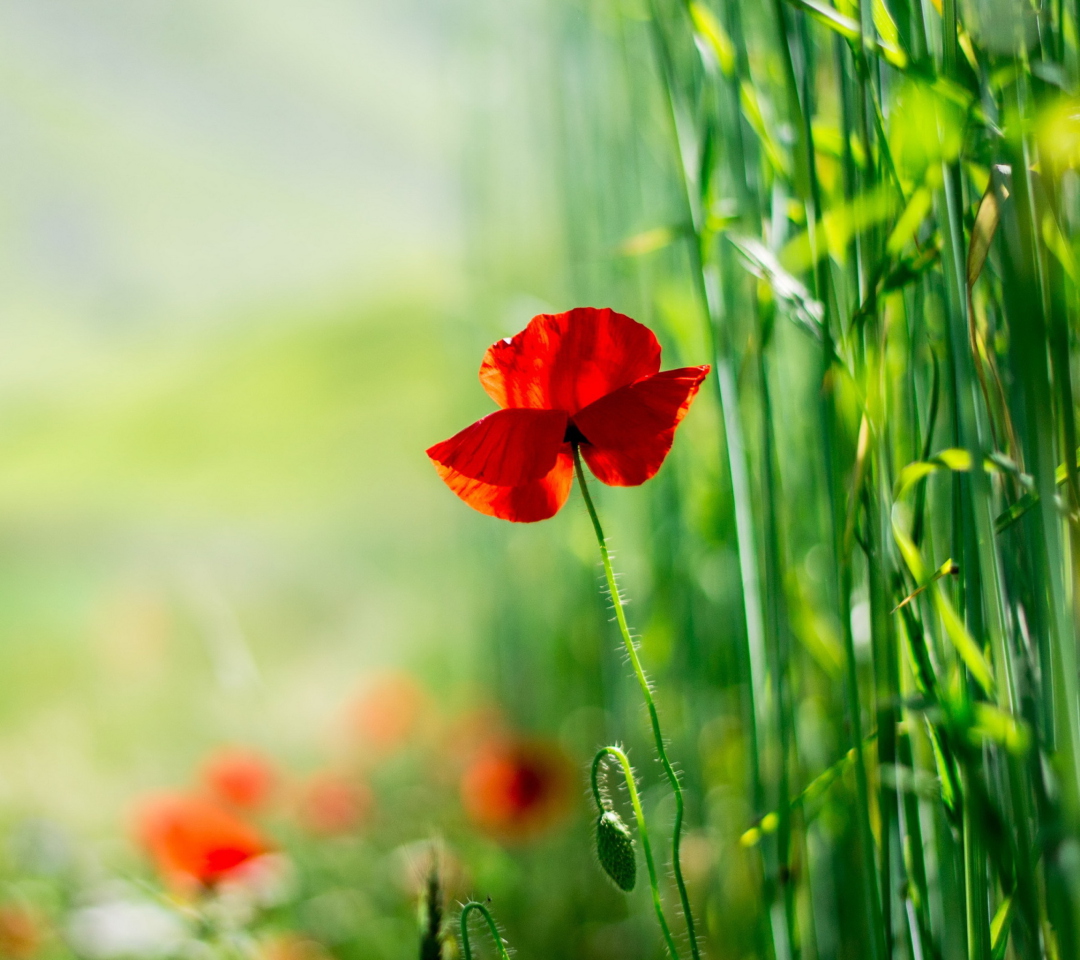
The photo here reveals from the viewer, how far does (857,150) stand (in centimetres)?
39

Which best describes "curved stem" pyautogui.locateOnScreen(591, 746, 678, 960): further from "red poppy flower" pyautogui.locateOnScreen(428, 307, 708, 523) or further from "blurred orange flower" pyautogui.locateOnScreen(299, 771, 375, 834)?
"blurred orange flower" pyautogui.locateOnScreen(299, 771, 375, 834)

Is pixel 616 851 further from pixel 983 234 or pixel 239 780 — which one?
pixel 239 780

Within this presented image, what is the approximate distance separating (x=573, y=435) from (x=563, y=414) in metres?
0.02

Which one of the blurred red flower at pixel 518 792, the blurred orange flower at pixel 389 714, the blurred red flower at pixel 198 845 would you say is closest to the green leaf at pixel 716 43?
the blurred red flower at pixel 198 845

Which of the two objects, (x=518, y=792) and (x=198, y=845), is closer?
(x=198, y=845)

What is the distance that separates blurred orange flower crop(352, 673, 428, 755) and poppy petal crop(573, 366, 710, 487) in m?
0.94

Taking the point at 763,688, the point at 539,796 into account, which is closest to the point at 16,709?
the point at 539,796

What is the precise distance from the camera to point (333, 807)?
0.96 meters

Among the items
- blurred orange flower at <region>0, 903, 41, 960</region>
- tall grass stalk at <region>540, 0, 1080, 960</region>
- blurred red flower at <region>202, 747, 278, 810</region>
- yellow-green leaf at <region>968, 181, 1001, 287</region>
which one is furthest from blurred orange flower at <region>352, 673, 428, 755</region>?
yellow-green leaf at <region>968, 181, 1001, 287</region>

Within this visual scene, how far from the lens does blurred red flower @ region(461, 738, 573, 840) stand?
0.91 m

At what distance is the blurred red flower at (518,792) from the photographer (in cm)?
91

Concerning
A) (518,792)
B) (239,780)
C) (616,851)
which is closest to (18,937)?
(239,780)

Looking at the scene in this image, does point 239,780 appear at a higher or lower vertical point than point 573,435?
lower

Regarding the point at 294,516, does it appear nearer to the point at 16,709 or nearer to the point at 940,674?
the point at 16,709
